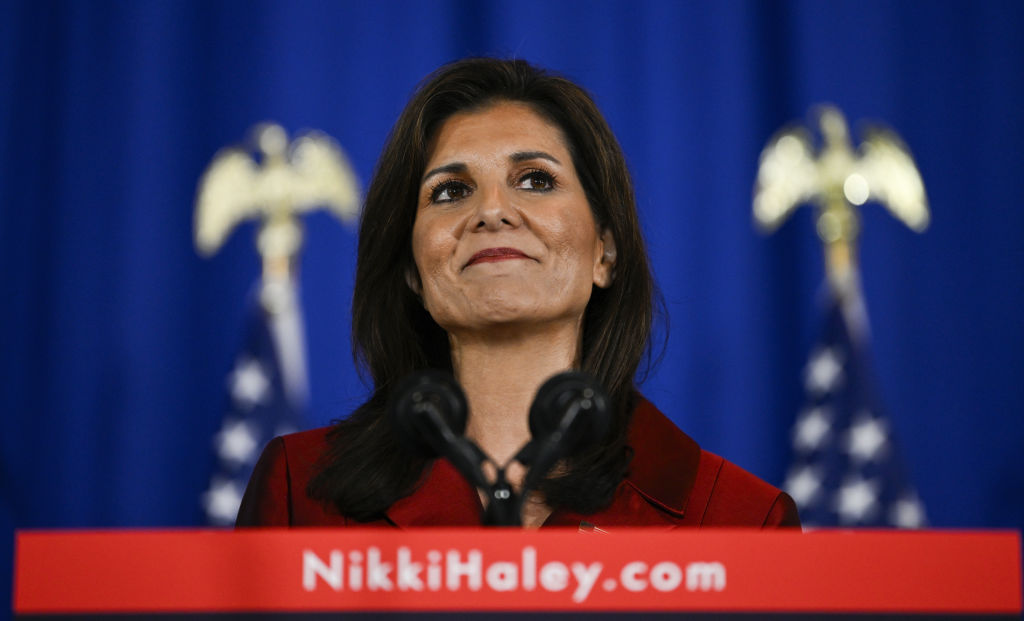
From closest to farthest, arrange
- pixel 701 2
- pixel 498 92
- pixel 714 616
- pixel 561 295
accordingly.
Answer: pixel 714 616 → pixel 561 295 → pixel 498 92 → pixel 701 2

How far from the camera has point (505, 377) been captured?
5.77 feet

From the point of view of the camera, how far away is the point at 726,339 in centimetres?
312

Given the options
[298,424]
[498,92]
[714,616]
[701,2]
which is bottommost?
[714,616]

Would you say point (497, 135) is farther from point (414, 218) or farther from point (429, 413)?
point (429, 413)

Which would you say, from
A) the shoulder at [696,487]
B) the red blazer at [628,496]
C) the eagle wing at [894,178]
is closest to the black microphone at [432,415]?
the red blazer at [628,496]

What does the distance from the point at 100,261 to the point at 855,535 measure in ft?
8.84

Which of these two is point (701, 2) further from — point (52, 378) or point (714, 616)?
point (714, 616)

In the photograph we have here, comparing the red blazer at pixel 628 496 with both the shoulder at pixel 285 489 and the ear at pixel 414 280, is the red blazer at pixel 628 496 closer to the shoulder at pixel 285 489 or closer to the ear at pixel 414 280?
the shoulder at pixel 285 489

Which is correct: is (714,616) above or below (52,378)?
below

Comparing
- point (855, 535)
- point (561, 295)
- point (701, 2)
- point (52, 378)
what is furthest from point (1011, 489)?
point (52, 378)

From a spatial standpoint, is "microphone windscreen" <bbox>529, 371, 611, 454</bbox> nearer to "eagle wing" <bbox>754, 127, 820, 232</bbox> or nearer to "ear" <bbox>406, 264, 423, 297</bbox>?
"ear" <bbox>406, 264, 423, 297</bbox>

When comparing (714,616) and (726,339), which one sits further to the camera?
(726,339)

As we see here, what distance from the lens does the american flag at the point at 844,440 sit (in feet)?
10.1

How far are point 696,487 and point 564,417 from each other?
0.71 metres
